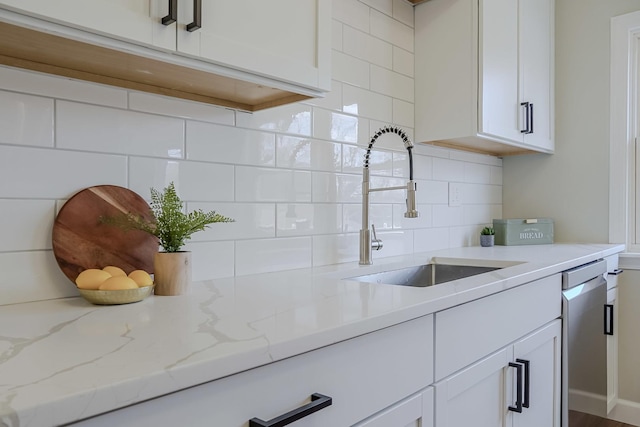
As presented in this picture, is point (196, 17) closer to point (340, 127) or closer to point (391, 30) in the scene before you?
point (340, 127)

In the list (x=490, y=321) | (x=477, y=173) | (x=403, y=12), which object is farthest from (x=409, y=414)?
(x=477, y=173)

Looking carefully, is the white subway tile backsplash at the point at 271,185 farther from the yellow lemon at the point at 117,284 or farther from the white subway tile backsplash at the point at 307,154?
the yellow lemon at the point at 117,284

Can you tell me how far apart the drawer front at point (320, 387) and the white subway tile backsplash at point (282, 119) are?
31.9 inches

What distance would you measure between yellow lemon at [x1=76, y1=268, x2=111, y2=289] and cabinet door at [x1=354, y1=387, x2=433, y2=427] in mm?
585

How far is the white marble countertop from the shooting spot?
522mm

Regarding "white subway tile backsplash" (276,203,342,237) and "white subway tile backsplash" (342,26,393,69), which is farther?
"white subway tile backsplash" (342,26,393,69)

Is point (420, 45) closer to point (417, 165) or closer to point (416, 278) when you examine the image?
point (417, 165)

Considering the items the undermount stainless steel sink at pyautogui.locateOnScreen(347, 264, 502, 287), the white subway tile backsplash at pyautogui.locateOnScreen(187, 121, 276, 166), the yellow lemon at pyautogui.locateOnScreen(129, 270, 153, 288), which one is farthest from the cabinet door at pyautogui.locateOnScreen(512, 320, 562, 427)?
the yellow lemon at pyautogui.locateOnScreen(129, 270, 153, 288)

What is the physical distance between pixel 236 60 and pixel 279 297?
1.76ft

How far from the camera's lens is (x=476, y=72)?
6.68 feet

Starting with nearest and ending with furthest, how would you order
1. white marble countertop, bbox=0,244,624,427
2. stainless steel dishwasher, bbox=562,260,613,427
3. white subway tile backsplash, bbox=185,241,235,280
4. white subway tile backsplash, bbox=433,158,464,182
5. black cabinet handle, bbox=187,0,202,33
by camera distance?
white marble countertop, bbox=0,244,624,427 < black cabinet handle, bbox=187,0,202,33 < white subway tile backsplash, bbox=185,241,235,280 < stainless steel dishwasher, bbox=562,260,613,427 < white subway tile backsplash, bbox=433,158,464,182

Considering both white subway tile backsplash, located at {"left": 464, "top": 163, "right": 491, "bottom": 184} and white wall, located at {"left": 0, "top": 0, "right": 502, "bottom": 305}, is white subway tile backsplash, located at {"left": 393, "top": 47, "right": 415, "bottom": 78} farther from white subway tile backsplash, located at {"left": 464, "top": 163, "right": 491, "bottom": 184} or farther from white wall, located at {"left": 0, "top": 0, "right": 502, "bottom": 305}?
white subway tile backsplash, located at {"left": 464, "top": 163, "right": 491, "bottom": 184}

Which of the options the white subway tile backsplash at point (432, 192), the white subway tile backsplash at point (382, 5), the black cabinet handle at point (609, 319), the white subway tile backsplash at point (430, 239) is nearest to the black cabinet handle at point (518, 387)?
the white subway tile backsplash at point (430, 239)

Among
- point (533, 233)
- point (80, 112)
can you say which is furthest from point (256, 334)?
point (533, 233)
